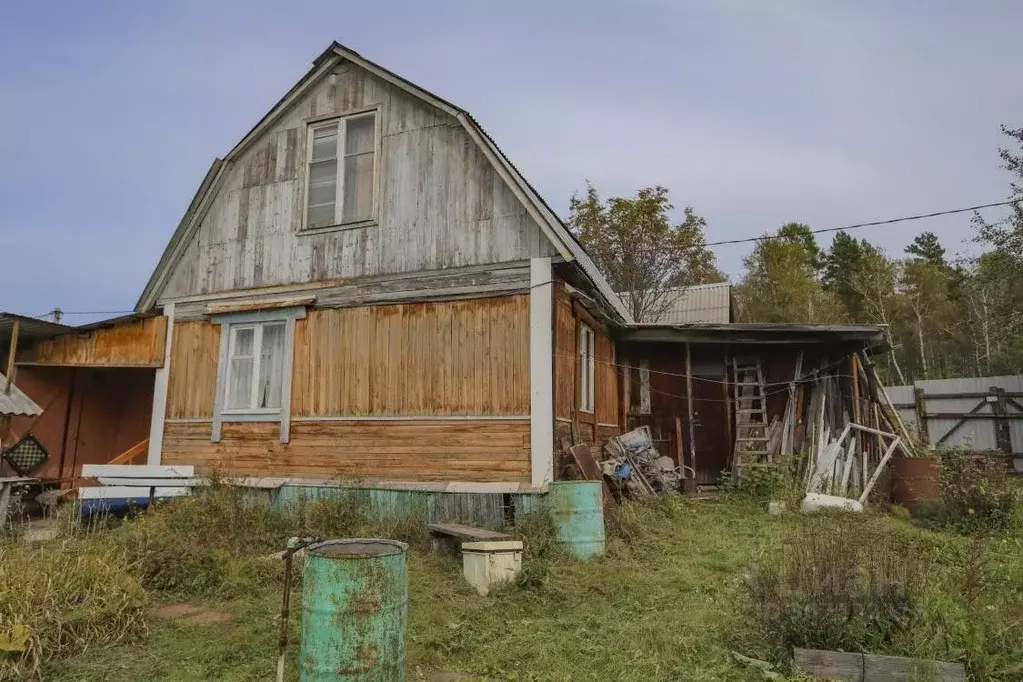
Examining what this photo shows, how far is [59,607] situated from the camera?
5.17 m

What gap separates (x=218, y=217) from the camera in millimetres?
11367

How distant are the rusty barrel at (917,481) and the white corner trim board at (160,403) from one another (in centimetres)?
1202

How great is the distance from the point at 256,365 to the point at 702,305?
1791 centimetres

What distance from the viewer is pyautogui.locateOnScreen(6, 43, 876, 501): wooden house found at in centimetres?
895

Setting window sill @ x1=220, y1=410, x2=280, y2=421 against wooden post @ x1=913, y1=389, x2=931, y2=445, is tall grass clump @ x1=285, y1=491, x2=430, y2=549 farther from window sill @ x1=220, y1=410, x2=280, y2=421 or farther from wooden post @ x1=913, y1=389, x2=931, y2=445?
wooden post @ x1=913, y1=389, x2=931, y2=445

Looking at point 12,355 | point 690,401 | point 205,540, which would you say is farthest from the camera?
point 690,401

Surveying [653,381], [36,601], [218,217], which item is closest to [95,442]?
[218,217]

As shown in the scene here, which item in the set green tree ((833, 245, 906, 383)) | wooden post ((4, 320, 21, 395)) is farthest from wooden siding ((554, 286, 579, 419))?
green tree ((833, 245, 906, 383))

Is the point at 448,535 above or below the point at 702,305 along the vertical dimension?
below

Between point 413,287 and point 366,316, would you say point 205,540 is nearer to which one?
point 366,316

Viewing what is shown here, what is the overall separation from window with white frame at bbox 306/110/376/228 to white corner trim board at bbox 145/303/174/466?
3.11 m

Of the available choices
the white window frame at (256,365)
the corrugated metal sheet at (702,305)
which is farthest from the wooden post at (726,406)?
the corrugated metal sheet at (702,305)

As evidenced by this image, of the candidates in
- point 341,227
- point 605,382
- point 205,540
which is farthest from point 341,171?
point 605,382

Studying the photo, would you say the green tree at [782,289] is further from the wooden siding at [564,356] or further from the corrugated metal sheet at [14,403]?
the corrugated metal sheet at [14,403]
